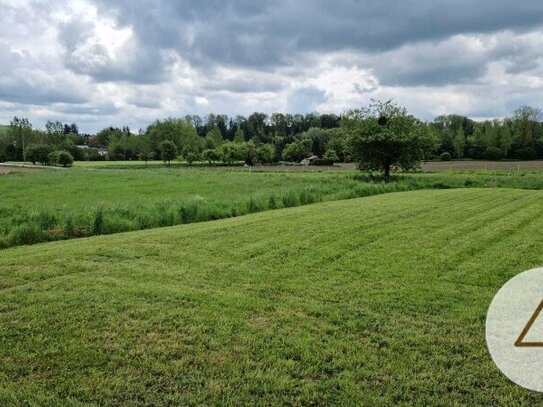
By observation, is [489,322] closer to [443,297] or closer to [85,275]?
[443,297]

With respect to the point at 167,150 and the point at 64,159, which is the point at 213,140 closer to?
the point at 167,150

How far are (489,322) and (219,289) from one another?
3944 mm

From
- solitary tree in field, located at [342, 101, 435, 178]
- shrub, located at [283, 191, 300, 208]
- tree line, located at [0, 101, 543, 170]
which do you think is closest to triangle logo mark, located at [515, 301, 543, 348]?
shrub, located at [283, 191, 300, 208]

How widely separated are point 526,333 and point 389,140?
33.1 meters

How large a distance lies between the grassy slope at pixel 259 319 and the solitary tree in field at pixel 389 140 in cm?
2798

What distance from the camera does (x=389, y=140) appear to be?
3684 centimetres

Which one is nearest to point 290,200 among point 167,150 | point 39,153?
point 167,150

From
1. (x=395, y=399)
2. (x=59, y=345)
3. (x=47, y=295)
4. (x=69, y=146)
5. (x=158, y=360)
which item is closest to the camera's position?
(x=395, y=399)

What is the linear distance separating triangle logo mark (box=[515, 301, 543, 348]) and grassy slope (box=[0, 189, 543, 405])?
43cm

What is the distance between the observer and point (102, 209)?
47.6 ft

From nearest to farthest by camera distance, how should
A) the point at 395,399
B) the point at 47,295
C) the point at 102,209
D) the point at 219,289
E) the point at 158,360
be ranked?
the point at 395,399
the point at 158,360
the point at 47,295
the point at 219,289
the point at 102,209

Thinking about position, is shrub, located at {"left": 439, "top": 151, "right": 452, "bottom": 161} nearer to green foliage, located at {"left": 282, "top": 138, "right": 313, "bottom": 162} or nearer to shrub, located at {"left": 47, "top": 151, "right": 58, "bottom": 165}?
green foliage, located at {"left": 282, "top": 138, "right": 313, "bottom": 162}

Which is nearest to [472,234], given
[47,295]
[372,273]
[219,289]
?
[372,273]

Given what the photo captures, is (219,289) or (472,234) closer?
(219,289)
